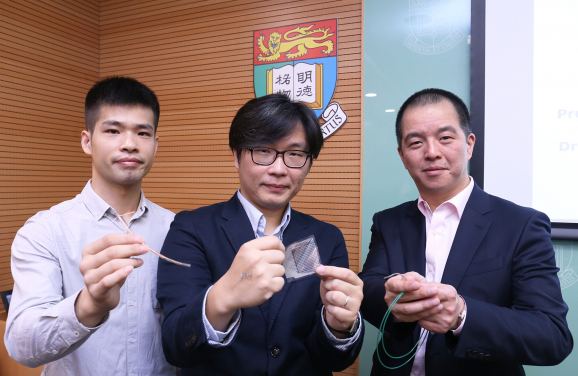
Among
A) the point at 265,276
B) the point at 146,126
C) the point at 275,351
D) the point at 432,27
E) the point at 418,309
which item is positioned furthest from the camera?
the point at 432,27

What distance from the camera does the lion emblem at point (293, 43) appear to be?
291cm

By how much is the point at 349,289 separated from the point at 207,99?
8.93ft

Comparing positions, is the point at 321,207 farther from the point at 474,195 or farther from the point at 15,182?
the point at 15,182

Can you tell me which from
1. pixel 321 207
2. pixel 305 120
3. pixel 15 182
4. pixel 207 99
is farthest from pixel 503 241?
pixel 15 182

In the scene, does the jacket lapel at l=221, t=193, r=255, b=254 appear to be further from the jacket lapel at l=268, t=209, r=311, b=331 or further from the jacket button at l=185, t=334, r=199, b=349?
the jacket button at l=185, t=334, r=199, b=349

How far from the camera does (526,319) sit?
131 cm

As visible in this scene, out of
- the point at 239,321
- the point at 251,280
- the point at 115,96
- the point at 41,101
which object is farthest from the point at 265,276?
the point at 41,101

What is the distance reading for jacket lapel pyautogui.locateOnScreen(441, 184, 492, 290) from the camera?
1485 millimetres

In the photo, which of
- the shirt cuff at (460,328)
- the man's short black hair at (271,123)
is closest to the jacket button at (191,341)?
the man's short black hair at (271,123)

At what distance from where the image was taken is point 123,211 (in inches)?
63.4

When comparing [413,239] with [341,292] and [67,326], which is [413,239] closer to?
[341,292]

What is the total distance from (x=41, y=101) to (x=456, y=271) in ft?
12.5

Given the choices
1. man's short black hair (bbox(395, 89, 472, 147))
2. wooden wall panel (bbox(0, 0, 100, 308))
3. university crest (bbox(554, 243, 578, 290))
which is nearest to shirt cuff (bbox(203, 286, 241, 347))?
man's short black hair (bbox(395, 89, 472, 147))

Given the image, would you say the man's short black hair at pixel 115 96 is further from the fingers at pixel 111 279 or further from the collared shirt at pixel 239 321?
the fingers at pixel 111 279
